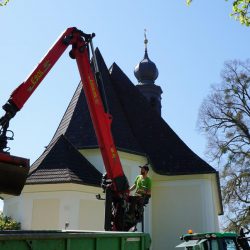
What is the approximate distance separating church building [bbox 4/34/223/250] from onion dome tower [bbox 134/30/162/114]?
6.06 meters

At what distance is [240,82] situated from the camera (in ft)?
84.9

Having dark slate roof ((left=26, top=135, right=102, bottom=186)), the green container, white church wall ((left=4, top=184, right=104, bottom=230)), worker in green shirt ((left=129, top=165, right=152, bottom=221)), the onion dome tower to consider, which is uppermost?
the onion dome tower

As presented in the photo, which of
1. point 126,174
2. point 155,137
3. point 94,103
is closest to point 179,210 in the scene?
point 126,174

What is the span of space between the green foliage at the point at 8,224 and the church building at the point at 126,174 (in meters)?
0.20

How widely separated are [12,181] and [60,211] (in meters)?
9.70

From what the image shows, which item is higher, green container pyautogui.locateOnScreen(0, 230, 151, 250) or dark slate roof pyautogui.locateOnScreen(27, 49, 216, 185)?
dark slate roof pyautogui.locateOnScreen(27, 49, 216, 185)

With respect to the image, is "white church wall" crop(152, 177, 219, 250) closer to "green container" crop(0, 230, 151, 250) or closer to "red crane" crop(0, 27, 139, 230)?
"red crane" crop(0, 27, 139, 230)

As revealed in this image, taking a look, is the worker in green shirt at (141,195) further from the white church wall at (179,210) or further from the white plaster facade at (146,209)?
the white church wall at (179,210)

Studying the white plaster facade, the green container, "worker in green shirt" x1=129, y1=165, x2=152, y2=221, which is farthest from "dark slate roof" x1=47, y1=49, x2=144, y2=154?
the green container

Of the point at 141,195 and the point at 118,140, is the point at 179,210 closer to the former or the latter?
the point at 118,140

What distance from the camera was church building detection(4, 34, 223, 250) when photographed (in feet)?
52.7

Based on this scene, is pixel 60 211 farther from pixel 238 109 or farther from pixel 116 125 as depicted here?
pixel 238 109

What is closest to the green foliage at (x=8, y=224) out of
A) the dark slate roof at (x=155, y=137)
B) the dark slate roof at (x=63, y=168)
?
the dark slate roof at (x=63, y=168)

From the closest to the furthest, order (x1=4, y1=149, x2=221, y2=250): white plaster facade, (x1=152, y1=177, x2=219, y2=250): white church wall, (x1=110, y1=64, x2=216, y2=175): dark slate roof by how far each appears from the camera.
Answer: (x1=4, y1=149, x2=221, y2=250): white plaster facade → (x1=152, y1=177, x2=219, y2=250): white church wall → (x1=110, y1=64, x2=216, y2=175): dark slate roof
